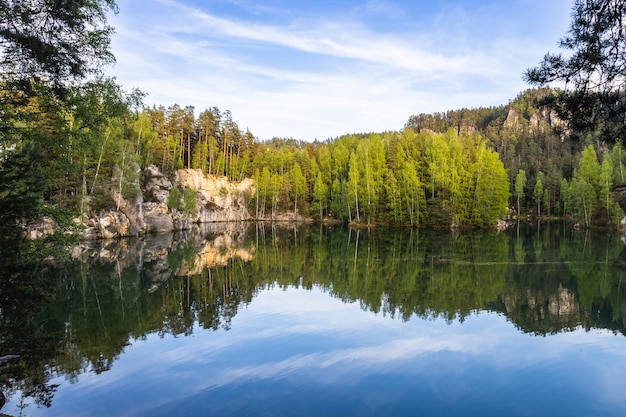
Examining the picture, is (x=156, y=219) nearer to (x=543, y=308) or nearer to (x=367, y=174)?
(x=367, y=174)

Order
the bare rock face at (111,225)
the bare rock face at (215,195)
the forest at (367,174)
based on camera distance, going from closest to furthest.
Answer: the bare rock face at (111,225) → the forest at (367,174) → the bare rock face at (215,195)

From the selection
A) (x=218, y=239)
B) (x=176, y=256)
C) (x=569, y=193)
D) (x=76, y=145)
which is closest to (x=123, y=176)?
(x=218, y=239)

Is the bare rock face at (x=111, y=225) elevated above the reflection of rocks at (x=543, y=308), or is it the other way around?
the bare rock face at (x=111, y=225)

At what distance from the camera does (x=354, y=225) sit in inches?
2731

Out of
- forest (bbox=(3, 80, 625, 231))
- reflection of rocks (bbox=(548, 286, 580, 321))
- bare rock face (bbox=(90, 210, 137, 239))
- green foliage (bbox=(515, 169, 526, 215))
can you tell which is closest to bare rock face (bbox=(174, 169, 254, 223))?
forest (bbox=(3, 80, 625, 231))

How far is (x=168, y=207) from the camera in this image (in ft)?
186

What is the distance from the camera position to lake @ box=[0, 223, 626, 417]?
9.61 m

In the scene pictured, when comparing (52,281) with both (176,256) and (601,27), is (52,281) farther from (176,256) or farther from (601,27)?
(601,27)

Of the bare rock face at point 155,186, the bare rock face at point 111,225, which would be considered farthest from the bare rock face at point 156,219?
the bare rock face at point 111,225

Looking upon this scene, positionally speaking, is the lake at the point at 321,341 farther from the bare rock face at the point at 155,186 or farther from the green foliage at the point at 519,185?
the green foliage at the point at 519,185

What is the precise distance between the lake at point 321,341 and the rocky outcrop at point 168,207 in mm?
17425

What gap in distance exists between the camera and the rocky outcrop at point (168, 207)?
146 ft

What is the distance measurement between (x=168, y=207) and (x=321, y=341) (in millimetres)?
47496

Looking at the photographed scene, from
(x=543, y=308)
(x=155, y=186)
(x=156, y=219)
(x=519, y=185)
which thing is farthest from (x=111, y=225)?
(x=519, y=185)
